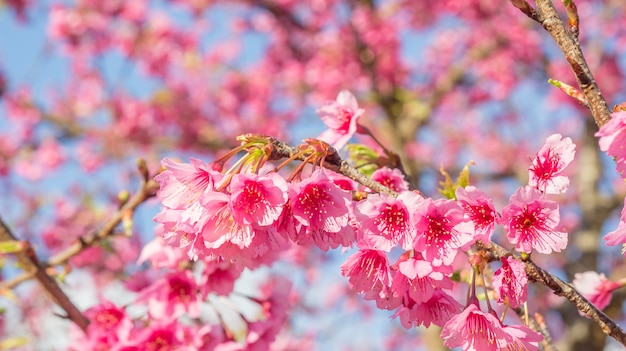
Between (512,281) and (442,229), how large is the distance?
0.57 ft

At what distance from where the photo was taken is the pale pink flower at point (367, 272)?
130 cm

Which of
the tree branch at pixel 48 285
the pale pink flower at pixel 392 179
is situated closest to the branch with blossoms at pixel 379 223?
the pale pink flower at pixel 392 179

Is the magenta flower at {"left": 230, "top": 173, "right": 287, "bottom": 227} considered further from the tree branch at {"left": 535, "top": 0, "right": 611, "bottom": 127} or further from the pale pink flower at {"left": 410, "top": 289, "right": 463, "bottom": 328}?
the tree branch at {"left": 535, "top": 0, "right": 611, "bottom": 127}

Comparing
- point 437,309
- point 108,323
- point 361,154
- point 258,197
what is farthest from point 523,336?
point 108,323

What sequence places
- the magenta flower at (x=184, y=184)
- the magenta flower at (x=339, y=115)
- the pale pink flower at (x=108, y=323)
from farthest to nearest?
the pale pink flower at (x=108, y=323) → the magenta flower at (x=339, y=115) → the magenta flower at (x=184, y=184)

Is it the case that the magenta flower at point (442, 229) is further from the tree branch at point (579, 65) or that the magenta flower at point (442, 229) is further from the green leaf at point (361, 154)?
the green leaf at point (361, 154)

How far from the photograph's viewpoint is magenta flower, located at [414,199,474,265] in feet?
3.85

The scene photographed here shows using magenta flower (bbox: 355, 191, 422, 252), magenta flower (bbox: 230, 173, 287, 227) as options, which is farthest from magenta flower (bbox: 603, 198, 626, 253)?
magenta flower (bbox: 230, 173, 287, 227)

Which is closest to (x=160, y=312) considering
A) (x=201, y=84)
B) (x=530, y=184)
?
(x=530, y=184)

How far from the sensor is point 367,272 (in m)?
1.32

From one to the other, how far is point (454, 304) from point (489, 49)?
577 centimetres

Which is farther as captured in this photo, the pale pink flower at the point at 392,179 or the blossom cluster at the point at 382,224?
the pale pink flower at the point at 392,179

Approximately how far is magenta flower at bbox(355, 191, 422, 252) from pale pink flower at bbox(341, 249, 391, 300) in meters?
0.07

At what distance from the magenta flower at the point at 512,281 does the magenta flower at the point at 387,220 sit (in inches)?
7.3
